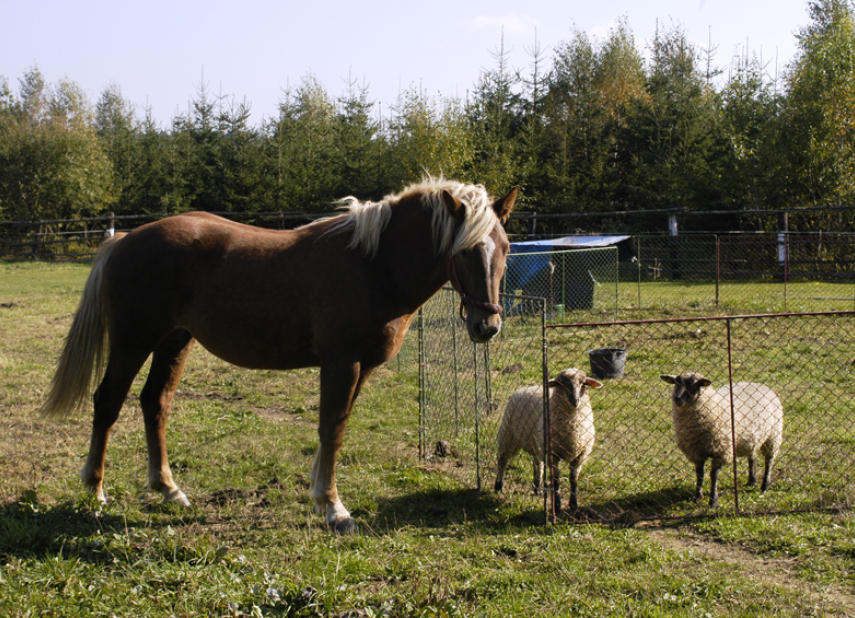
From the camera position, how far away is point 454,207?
371 centimetres

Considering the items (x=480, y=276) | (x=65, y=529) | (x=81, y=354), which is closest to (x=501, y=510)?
(x=480, y=276)

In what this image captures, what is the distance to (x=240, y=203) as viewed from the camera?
2708 cm

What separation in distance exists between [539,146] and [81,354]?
77.3ft

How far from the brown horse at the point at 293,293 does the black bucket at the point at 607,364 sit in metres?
4.08

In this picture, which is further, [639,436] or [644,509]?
[639,436]

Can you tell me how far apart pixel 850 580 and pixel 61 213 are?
31401 mm

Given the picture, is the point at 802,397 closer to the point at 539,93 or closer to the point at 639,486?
the point at 639,486

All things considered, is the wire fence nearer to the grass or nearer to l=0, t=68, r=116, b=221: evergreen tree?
the grass

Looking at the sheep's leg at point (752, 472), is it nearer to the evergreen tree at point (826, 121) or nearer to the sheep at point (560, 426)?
the sheep at point (560, 426)

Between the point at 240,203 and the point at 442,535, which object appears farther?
the point at 240,203

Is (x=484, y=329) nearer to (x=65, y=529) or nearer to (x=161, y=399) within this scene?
(x=161, y=399)

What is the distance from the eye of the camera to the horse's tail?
4.43 m

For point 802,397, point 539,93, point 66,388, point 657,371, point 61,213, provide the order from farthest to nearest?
point 539,93 → point 61,213 → point 657,371 → point 802,397 → point 66,388

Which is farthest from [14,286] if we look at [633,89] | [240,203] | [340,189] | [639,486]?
[633,89]
